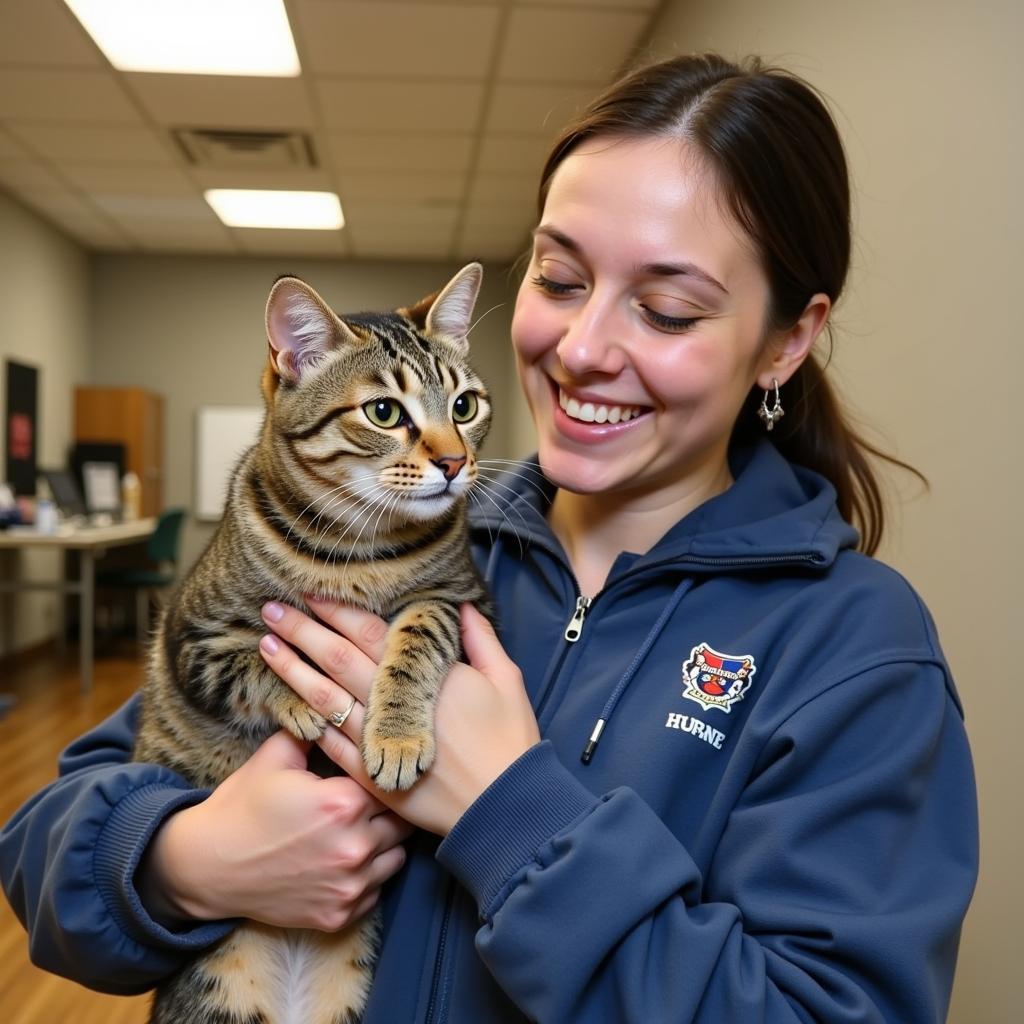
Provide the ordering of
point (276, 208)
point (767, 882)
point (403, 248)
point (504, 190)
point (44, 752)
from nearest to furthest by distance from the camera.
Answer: point (767, 882)
point (44, 752)
point (504, 190)
point (276, 208)
point (403, 248)

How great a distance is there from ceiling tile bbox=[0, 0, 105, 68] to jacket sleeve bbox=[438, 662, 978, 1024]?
158 inches

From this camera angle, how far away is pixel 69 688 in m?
5.44

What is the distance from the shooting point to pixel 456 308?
1336 mm

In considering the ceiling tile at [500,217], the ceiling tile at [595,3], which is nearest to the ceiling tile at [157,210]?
the ceiling tile at [500,217]

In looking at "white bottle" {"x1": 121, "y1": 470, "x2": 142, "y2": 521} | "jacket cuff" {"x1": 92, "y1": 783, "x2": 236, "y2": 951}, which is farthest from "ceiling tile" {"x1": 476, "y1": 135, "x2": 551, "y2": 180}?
"jacket cuff" {"x1": 92, "y1": 783, "x2": 236, "y2": 951}

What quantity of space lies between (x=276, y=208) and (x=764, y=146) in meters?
5.86

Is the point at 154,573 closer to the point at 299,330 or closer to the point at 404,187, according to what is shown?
the point at 404,187

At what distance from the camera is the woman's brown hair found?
0.98m

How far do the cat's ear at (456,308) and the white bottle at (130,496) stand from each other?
638cm

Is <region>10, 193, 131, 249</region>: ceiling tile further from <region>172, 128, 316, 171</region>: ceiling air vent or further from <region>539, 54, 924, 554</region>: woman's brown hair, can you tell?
<region>539, 54, 924, 554</region>: woman's brown hair

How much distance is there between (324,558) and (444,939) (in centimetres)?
48

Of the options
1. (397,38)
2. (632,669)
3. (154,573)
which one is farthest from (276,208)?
(632,669)

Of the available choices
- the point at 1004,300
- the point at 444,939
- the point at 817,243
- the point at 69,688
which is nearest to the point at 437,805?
the point at 444,939

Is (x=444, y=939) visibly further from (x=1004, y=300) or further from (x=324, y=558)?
(x=1004, y=300)
